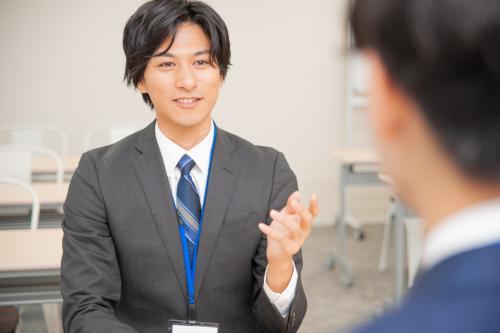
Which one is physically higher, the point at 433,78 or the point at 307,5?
the point at 307,5

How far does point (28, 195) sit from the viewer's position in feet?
9.93

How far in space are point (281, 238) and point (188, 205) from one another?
364 millimetres

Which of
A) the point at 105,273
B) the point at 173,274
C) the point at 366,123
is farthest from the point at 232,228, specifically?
the point at 366,123

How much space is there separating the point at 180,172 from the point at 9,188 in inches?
74.6

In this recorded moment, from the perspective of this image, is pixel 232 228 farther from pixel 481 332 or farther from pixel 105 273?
pixel 481 332

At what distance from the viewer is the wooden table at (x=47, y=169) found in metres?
3.85

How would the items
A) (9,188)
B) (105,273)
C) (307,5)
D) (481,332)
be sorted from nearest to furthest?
(481,332), (105,273), (9,188), (307,5)

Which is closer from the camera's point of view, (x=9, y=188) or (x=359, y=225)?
(x=9, y=188)

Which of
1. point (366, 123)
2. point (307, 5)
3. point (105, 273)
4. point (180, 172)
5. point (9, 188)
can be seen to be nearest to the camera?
point (366, 123)

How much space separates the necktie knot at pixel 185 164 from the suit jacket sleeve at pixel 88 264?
0.69ft

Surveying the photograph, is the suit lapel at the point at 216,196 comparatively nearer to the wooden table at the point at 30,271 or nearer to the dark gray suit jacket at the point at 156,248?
the dark gray suit jacket at the point at 156,248

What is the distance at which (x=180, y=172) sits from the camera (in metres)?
1.60

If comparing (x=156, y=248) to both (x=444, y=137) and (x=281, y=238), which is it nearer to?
(x=281, y=238)

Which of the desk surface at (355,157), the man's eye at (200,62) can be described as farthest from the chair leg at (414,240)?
the man's eye at (200,62)
